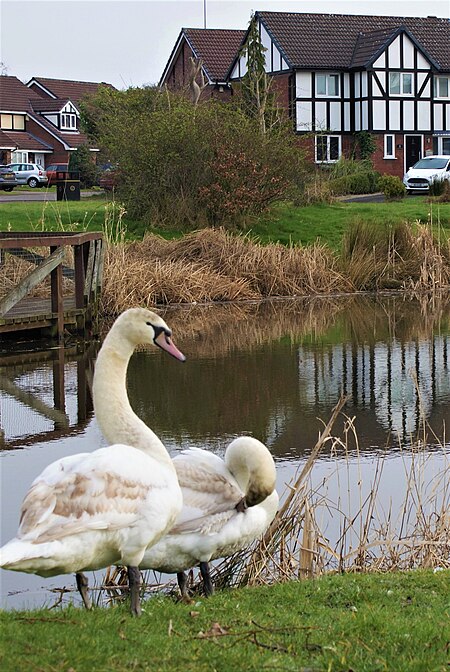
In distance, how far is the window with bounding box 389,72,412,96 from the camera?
80.4m

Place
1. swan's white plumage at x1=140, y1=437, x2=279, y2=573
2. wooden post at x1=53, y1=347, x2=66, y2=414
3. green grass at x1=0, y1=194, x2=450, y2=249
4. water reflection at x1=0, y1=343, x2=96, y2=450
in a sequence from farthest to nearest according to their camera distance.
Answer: green grass at x1=0, y1=194, x2=450, y2=249, wooden post at x1=53, y1=347, x2=66, y2=414, water reflection at x1=0, y1=343, x2=96, y2=450, swan's white plumage at x1=140, y1=437, x2=279, y2=573

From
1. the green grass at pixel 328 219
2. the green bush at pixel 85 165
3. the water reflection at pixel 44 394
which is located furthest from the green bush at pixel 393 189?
the water reflection at pixel 44 394

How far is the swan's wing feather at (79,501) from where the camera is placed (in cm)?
653

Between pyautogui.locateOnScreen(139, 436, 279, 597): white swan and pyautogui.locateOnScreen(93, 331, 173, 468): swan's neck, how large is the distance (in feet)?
2.90

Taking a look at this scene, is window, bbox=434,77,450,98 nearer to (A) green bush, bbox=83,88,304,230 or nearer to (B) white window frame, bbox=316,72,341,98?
(B) white window frame, bbox=316,72,341,98

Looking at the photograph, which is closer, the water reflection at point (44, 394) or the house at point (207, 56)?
the water reflection at point (44, 394)

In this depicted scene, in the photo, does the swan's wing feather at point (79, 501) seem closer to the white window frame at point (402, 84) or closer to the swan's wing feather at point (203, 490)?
the swan's wing feather at point (203, 490)

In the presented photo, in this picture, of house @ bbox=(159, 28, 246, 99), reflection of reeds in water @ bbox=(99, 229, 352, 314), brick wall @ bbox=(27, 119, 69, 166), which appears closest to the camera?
reflection of reeds in water @ bbox=(99, 229, 352, 314)

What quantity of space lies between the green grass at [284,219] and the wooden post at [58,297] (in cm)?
1097

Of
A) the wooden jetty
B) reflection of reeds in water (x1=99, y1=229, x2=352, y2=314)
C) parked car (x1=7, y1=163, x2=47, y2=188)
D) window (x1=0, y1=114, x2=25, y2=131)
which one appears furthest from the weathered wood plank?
window (x1=0, y1=114, x2=25, y2=131)

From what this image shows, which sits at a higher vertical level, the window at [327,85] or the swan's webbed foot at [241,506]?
the window at [327,85]

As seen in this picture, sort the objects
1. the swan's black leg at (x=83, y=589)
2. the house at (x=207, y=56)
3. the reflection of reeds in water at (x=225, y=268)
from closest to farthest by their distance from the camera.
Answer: the swan's black leg at (x=83, y=589) < the reflection of reeds in water at (x=225, y=268) < the house at (x=207, y=56)

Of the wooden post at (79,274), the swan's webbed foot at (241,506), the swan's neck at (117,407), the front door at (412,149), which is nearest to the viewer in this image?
the swan's neck at (117,407)

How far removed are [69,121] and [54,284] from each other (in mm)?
93005
